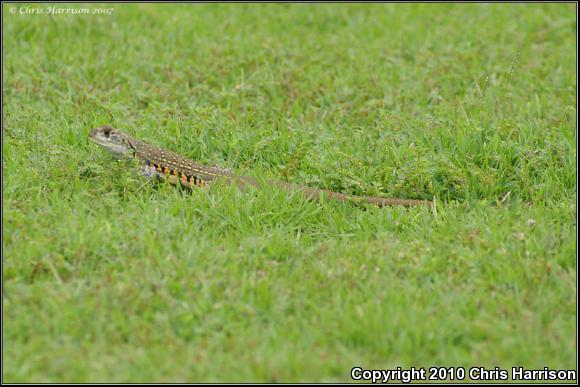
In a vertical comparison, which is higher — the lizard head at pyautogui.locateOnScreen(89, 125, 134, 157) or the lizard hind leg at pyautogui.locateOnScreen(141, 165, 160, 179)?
the lizard head at pyautogui.locateOnScreen(89, 125, 134, 157)

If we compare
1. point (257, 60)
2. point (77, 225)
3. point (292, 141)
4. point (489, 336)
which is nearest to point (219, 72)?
point (257, 60)

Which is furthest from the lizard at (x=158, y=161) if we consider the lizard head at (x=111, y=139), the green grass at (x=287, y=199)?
the green grass at (x=287, y=199)

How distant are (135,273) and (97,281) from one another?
0.24 m

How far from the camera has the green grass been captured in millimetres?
5320

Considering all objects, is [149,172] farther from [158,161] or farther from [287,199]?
[287,199]

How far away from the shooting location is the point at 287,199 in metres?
7.05

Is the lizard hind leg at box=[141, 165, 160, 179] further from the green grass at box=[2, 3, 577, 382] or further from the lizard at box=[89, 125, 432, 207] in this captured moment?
the green grass at box=[2, 3, 577, 382]

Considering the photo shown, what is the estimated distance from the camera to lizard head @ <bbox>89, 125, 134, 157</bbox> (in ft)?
25.2

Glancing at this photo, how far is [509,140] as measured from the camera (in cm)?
791

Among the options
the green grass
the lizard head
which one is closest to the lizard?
the lizard head

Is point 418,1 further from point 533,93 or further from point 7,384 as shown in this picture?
point 7,384

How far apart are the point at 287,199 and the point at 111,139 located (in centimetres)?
168

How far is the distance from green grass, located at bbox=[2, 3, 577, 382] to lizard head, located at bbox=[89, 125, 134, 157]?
0.17 metres

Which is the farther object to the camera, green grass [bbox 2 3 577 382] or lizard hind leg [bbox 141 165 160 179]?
lizard hind leg [bbox 141 165 160 179]
